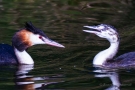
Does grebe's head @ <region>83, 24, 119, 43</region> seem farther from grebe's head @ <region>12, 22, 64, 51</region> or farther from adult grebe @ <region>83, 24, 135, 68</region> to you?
grebe's head @ <region>12, 22, 64, 51</region>

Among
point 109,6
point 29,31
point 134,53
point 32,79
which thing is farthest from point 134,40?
point 109,6

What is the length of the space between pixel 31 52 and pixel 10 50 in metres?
1.03

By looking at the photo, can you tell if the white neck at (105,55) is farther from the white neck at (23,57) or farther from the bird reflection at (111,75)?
the white neck at (23,57)

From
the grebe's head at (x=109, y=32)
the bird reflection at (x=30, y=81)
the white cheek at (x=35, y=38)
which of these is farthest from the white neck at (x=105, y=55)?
the bird reflection at (x=30, y=81)

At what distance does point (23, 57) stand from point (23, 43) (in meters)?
0.32

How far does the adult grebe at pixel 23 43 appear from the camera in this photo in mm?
13859

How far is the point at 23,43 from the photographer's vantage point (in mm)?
13984

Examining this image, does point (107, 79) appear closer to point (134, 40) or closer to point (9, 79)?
point (9, 79)

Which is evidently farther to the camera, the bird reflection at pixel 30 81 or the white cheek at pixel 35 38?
the white cheek at pixel 35 38

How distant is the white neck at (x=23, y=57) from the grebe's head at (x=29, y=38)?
96 mm

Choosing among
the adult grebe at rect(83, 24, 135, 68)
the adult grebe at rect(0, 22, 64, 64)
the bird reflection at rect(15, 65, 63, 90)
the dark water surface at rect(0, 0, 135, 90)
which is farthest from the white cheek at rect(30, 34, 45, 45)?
the adult grebe at rect(83, 24, 135, 68)

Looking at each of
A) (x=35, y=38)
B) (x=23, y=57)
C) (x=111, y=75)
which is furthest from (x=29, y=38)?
(x=111, y=75)

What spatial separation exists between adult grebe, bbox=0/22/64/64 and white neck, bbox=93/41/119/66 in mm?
921

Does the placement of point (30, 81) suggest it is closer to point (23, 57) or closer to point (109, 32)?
point (23, 57)
